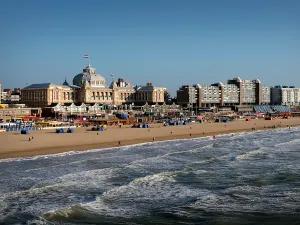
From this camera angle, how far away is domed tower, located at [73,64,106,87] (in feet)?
418

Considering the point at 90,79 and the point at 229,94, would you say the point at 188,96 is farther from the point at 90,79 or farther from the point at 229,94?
the point at 90,79

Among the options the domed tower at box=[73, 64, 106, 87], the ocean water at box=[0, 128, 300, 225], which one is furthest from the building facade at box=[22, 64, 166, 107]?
the ocean water at box=[0, 128, 300, 225]

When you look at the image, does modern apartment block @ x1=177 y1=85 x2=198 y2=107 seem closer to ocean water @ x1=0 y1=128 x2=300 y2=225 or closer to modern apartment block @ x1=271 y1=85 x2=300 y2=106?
modern apartment block @ x1=271 y1=85 x2=300 y2=106

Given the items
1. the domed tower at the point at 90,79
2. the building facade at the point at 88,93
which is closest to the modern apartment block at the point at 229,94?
the building facade at the point at 88,93

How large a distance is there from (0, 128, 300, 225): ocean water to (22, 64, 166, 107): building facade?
78.9 m

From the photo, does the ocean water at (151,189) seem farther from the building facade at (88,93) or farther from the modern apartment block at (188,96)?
the modern apartment block at (188,96)

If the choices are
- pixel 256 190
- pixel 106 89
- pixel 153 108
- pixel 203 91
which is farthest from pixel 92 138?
pixel 203 91

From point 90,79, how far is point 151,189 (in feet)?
349

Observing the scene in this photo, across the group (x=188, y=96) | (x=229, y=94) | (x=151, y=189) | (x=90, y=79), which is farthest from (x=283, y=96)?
(x=151, y=189)

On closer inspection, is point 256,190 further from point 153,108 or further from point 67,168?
point 153,108

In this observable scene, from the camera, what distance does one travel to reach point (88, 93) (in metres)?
120

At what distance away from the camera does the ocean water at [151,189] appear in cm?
1825

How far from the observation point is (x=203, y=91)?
150 metres

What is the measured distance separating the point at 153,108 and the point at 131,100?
2284 centimetres
